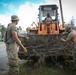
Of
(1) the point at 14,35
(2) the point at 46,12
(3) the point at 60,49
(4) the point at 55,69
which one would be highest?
(2) the point at 46,12

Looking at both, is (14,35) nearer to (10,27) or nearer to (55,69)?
(10,27)

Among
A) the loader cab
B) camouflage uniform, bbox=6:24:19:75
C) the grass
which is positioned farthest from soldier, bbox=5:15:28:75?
the loader cab

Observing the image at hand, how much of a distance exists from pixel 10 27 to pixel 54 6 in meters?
6.90

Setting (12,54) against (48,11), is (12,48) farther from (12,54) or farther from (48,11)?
(48,11)

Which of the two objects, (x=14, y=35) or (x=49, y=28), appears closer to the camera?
(x=14, y=35)

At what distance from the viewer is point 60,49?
28.0ft

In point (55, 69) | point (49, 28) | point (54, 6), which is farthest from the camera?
point (54, 6)

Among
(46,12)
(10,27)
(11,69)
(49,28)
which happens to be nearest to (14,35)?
(10,27)

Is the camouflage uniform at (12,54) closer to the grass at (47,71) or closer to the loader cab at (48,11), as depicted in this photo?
the grass at (47,71)

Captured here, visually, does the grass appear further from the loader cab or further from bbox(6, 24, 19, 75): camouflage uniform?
the loader cab

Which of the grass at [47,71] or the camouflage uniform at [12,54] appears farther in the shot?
the grass at [47,71]

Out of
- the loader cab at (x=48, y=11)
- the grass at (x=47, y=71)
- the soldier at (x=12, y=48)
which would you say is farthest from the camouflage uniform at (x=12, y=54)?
the loader cab at (x=48, y=11)

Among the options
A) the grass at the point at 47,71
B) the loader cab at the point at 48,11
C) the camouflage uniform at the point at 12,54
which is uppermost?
the loader cab at the point at 48,11

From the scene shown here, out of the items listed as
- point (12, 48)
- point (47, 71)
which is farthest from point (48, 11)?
point (12, 48)
